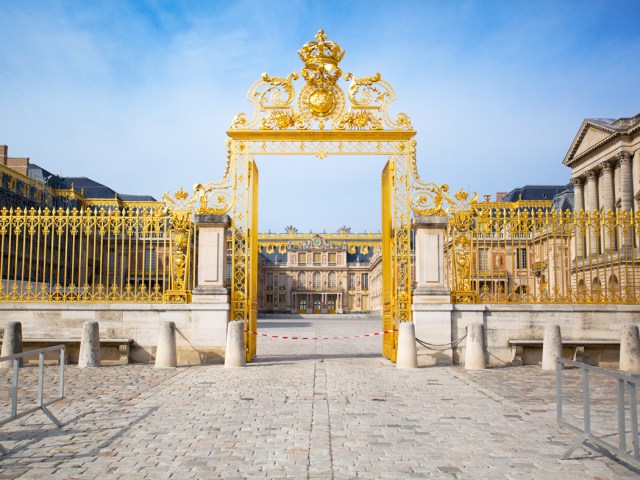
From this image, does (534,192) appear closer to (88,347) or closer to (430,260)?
(430,260)

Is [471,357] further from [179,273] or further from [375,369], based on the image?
[179,273]

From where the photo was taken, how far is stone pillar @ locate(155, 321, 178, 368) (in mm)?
12055

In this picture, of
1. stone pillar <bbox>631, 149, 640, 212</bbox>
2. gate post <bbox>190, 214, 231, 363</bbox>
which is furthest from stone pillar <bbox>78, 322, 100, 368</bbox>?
stone pillar <bbox>631, 149, 640, 212</bbox>

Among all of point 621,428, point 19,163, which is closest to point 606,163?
point 19,163

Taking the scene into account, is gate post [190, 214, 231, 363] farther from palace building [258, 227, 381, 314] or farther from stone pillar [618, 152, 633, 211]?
palace building [258, 227, 381, 314]

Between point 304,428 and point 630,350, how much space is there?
757cm

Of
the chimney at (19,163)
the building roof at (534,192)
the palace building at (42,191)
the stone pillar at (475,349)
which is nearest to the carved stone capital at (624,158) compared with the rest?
the building roof at (534,192)

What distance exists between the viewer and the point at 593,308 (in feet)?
42.0

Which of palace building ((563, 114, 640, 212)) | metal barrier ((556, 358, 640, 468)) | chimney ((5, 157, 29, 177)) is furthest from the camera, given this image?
palace building ((563, 114, 640, 212))

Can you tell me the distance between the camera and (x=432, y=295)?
12695 millimetres

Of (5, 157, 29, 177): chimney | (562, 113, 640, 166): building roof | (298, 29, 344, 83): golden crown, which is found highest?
(562, 113, 640, 166): building roof

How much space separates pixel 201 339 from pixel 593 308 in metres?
7.79

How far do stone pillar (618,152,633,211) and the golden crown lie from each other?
3427cm

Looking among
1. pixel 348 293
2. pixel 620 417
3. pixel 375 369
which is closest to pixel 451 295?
pixel 375 369
